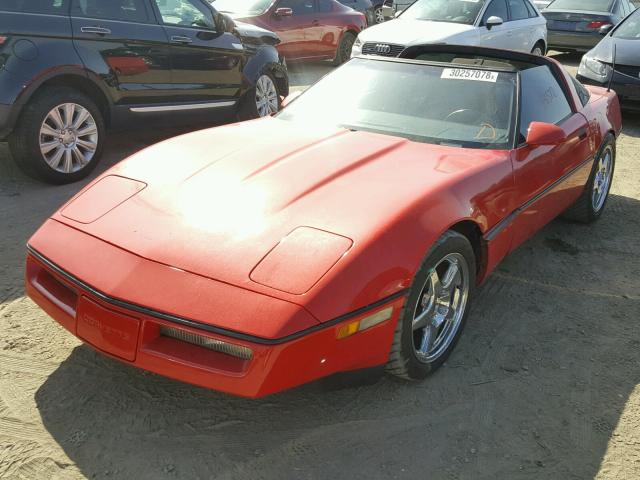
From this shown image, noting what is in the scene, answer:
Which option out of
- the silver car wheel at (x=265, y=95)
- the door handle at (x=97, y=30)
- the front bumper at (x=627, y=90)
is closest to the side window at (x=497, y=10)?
the front bumper at (x=627, y=90)

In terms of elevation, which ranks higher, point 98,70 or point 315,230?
point 315,230

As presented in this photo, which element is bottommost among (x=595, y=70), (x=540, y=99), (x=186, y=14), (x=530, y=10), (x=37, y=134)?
(x=595, y=70)

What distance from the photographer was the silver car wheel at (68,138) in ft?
17.0

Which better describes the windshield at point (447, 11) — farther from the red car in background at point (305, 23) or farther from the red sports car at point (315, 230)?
the red sports car at point (315, 230)

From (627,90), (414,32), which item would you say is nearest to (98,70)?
(414,32)

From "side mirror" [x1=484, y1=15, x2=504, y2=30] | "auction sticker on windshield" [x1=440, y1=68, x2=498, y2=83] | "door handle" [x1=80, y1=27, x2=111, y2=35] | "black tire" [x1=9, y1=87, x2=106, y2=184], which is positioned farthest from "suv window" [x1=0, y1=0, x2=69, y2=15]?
"side mirror" [x1=484, y1=15, x2=504, y2=30]

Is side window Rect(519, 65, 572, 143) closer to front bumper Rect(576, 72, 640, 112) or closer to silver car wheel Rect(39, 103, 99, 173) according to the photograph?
silver car wheel Rect(39, 103, 99, 173)

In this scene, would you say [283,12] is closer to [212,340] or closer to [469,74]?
[469,74]

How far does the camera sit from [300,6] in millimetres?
11039

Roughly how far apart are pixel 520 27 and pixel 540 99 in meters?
6.90

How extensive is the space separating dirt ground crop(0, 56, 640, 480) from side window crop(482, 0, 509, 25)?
7061 millimetres

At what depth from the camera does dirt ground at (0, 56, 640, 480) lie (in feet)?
8.04

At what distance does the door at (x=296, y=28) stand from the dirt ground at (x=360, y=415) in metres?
7.89

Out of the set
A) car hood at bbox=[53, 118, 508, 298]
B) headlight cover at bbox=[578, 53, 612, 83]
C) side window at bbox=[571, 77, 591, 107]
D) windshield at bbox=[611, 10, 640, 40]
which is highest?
car hood at bbox=[53, 118, 508, 298]
